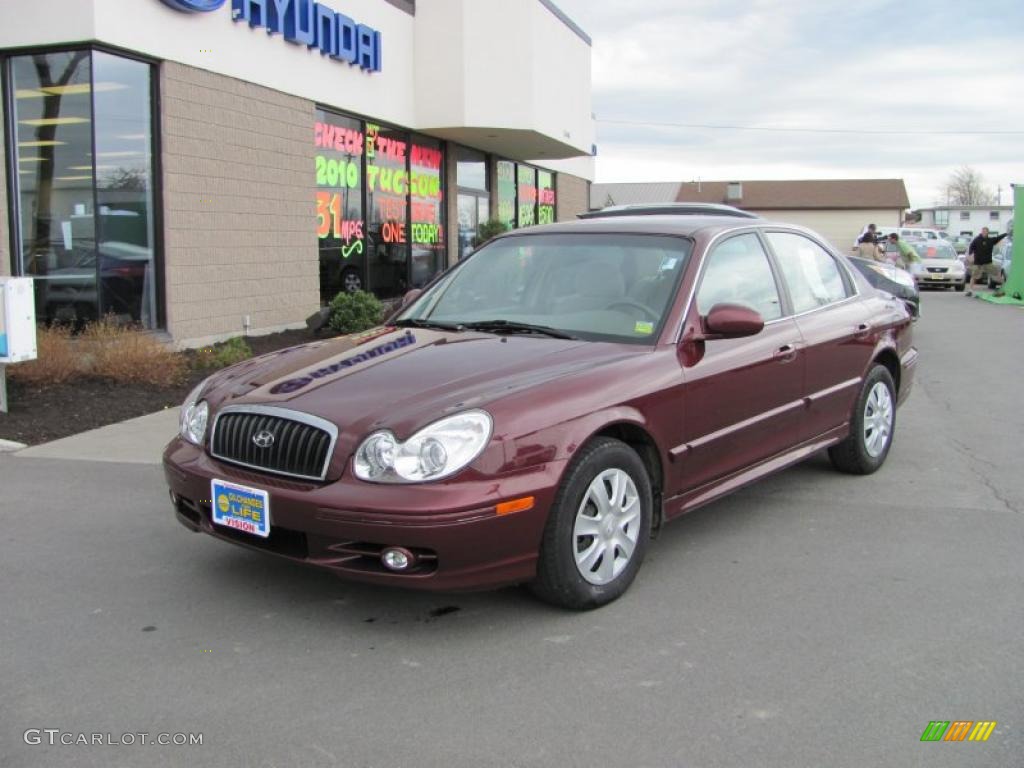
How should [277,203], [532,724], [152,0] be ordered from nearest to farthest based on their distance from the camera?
[532,724] < [152,0] < [277,203]

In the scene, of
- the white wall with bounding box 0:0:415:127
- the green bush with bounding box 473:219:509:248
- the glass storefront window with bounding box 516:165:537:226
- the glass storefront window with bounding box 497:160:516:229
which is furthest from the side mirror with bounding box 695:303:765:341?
the glass storefront window with bounding box 516:165:537:226

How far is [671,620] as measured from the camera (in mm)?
4020

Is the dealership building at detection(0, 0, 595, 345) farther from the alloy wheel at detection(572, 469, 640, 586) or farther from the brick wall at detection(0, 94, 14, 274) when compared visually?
the alloy wheel at detection(572, 469, 640, 586)

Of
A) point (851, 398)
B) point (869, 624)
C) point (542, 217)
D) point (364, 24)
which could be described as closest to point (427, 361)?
point (869, 624)

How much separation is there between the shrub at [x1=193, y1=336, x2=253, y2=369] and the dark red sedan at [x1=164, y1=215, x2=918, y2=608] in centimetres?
531

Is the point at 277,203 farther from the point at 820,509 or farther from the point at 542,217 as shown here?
the point at 542,217

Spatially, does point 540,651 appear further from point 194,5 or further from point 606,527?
point 194,5

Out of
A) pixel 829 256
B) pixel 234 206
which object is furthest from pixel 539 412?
pixel 234 206

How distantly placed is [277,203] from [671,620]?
10.2 meters

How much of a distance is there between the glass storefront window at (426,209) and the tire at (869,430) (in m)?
11.2

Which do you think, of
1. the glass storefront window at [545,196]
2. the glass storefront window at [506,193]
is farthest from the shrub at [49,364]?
the glass storefront window at [545,196]

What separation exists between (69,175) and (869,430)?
827 centimetres

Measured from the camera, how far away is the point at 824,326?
5.74 metres

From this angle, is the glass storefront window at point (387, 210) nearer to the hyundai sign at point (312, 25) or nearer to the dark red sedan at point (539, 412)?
the hyundai sign at point (312, 25)
